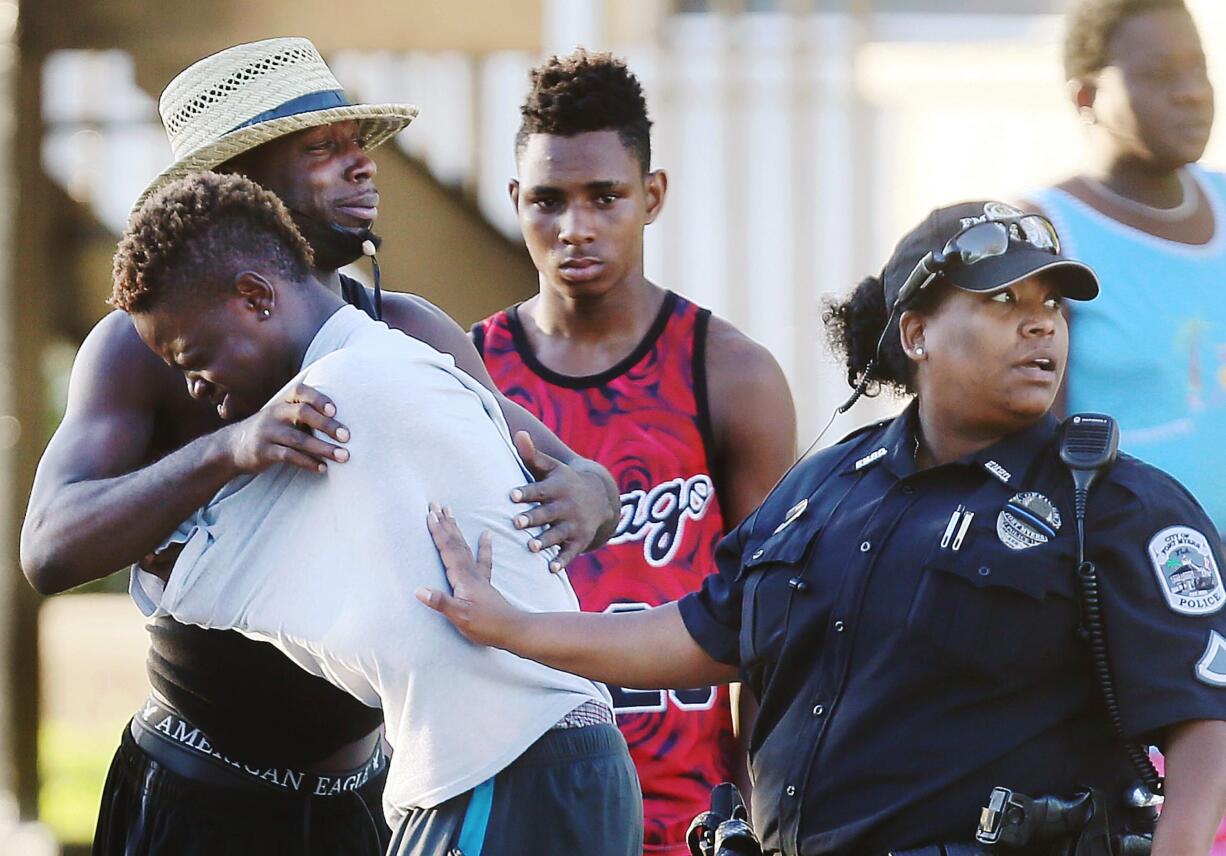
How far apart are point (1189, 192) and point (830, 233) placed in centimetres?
249

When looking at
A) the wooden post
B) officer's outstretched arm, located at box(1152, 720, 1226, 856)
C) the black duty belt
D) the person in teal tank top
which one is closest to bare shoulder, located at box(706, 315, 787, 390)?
the person in teal tank top

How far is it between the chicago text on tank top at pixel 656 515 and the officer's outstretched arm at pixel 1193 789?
1.33 metres

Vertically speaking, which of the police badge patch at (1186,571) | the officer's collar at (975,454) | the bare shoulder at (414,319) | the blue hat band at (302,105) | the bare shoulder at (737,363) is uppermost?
the blue hat band at (302,105)


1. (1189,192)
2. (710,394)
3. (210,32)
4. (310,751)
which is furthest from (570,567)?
(210,32)

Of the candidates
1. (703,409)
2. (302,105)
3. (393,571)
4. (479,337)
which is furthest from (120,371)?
(703,409)

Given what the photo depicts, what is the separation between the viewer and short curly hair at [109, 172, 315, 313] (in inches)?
97.1

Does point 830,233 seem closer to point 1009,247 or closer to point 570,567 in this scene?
point 570,567

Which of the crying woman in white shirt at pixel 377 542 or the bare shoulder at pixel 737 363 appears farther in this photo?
the bare shoulder at pixel 737 363

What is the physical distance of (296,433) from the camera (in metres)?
2.32

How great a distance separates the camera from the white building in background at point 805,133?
19.6 feet

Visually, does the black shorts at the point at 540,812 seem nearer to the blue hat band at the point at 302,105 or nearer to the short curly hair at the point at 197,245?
the short curly hair at the point at 197,245

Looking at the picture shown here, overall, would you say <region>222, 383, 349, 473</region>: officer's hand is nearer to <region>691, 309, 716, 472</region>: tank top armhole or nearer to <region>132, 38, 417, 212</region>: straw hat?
<region>132, 38, 417, 212</region>: straw hat

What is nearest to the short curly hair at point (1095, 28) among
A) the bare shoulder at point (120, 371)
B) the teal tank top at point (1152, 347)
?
the teal tank top at point (1152, 347)

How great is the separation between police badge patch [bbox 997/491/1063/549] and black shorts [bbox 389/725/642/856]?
60 centimetres
